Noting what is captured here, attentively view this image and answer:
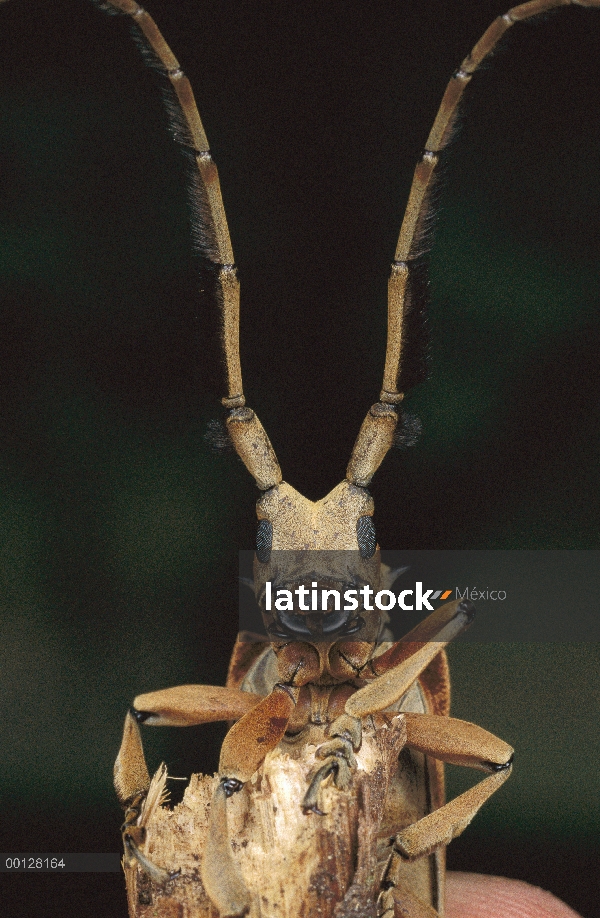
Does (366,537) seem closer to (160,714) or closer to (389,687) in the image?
(389,687)

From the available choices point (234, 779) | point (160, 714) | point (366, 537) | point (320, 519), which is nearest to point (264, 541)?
point (320, 519)

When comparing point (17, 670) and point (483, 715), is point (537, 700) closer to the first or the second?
point (483, 715)

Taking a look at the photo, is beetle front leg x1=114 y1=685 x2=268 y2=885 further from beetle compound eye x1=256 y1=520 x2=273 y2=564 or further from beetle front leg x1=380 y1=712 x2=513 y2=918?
beetle front leg x1=380 y1=712 x2=513 y2=918

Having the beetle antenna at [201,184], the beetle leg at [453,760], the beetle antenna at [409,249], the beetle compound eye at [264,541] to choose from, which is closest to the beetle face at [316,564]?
the beetle compound eye at [264,541]

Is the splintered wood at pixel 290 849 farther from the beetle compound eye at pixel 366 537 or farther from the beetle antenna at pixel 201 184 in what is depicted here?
the beetle antenna at pixel 201 184

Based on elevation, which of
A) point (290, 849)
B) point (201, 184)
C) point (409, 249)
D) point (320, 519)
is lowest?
point (290, 849)
